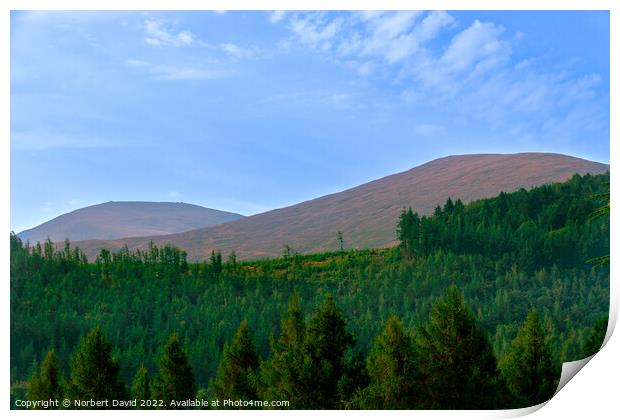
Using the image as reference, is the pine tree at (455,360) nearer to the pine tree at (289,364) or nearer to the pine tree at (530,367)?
the pine tree at (530,367)

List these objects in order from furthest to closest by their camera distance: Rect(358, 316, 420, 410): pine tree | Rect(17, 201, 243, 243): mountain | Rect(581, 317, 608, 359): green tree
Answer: Rect(17, 201, 243, 243): mountain < Rect(581, 317, 608, 359): green tree < Rect(358, 316, 420, 410): pine tree

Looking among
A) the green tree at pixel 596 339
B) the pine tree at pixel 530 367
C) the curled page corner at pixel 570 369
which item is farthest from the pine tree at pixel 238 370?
the green tree at pixel 596 339

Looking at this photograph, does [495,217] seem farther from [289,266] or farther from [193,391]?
[193,391]

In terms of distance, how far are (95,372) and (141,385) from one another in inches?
17.0

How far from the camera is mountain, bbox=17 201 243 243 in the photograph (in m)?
7.57

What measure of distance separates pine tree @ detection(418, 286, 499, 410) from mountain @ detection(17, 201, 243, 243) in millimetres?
2329

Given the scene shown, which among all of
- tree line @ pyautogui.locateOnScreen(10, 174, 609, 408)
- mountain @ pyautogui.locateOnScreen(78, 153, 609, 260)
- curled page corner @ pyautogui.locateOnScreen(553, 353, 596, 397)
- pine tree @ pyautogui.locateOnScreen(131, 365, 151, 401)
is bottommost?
curled page corner @ pyautogui.locateOnScreen(553, 353, 596, 397)

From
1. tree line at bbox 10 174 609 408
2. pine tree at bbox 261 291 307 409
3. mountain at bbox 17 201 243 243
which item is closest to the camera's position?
pine tree at bbox 261 291 307 409

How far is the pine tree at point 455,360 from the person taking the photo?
696cm

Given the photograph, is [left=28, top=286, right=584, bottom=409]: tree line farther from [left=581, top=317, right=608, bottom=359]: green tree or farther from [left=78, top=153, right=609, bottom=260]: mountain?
[left=78, top=153, right=609, bottom=260]: mountain

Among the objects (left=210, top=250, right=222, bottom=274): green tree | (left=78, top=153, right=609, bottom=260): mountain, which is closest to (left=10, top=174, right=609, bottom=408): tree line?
(left=210, top=250, right=222, bottom=274): green tree

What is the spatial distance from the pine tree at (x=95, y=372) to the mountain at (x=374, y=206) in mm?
926
